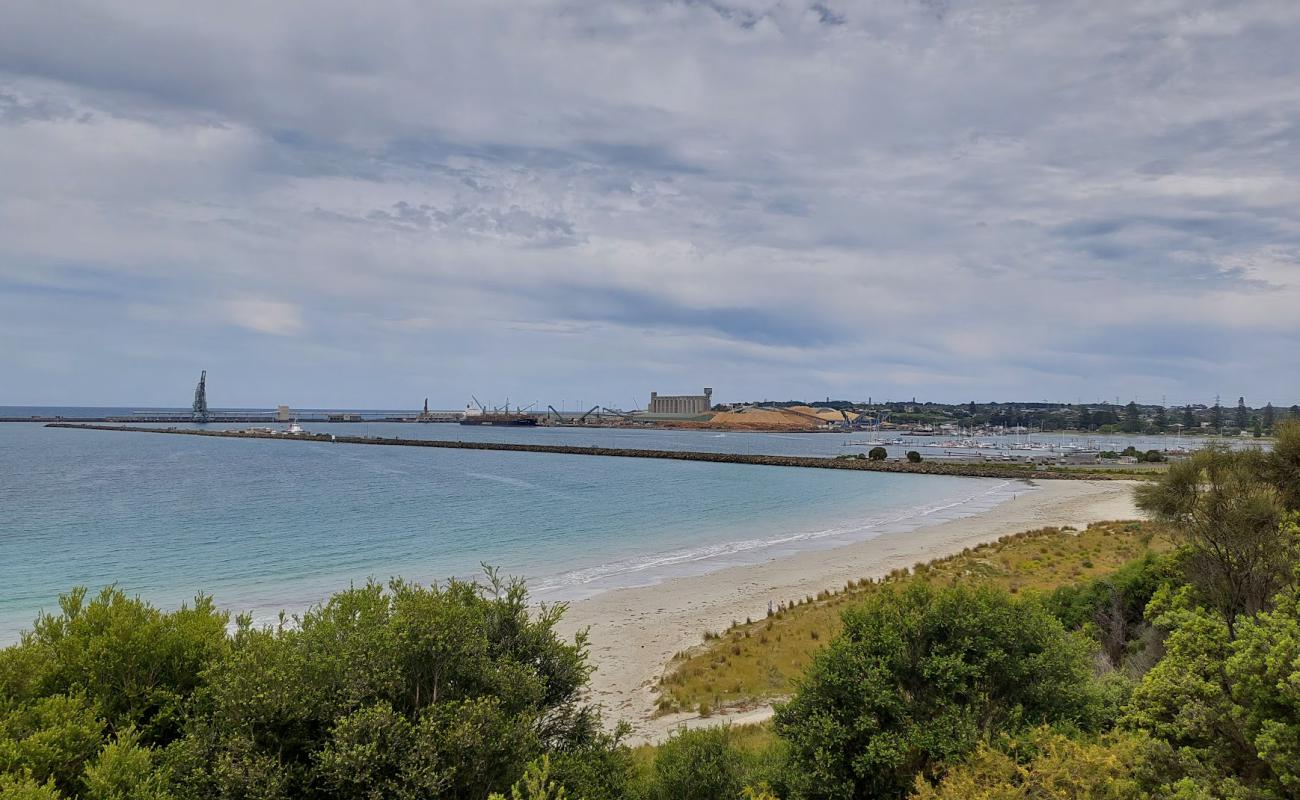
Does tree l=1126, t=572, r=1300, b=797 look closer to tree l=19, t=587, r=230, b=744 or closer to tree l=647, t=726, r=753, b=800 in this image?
tree l=647, t=726, r=753, b=800

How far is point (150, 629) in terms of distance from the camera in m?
7.28

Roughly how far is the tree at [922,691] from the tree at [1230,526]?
207 inches

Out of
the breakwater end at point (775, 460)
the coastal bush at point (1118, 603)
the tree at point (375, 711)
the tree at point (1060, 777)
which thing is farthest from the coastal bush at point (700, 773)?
the breakwater end at point (775, 460)

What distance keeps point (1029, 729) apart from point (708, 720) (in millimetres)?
7870

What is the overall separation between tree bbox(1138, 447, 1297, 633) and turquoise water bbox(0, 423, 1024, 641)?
780 inches

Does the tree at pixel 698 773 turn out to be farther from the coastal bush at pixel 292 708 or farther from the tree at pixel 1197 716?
the tree at pixel 1197 716

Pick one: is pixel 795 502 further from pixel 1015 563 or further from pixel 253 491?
pixel 253 491

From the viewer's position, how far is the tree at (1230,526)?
13180 millimetres

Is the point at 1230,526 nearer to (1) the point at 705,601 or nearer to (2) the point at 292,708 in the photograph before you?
(1) the point at 705,601

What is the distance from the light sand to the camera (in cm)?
1694

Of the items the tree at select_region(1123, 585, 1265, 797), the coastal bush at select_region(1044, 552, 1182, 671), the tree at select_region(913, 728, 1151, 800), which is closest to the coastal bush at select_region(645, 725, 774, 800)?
the tree at select_region(913, 728, 1151, 800)

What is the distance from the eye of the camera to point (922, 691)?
28.5 ft

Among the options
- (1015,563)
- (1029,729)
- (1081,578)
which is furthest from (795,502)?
(1029,729)

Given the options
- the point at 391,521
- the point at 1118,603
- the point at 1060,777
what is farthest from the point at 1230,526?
the point at 391,521
